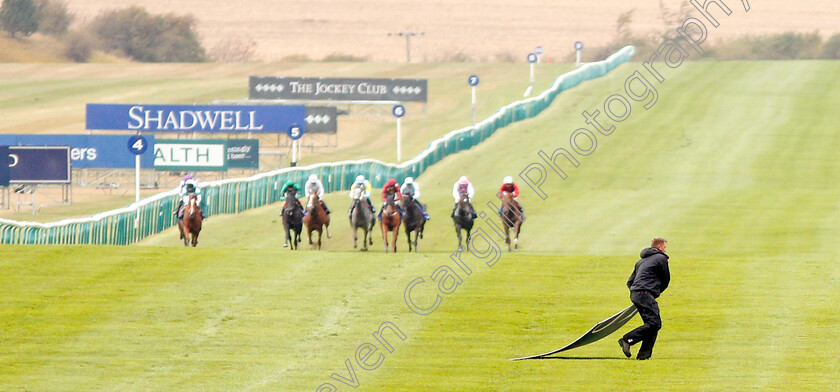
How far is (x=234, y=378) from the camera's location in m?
14.1

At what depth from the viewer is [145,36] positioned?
103m

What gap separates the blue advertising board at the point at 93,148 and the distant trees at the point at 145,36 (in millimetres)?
55586

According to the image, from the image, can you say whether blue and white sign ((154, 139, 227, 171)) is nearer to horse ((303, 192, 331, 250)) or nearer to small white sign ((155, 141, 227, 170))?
small white sign ((155, 141, 227, 170))

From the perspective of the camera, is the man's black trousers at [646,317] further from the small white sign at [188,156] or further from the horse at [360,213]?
the small white sign at [188,156]

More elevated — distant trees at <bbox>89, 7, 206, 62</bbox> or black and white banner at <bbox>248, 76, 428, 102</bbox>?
distant trees at <bbox>89, 7, 206, 62</bbox>

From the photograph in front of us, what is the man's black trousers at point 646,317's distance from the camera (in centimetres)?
1410

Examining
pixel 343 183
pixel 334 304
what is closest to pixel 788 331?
pixel 334 304

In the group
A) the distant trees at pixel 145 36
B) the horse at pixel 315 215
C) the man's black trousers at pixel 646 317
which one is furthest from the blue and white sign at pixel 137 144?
the distant trees at pixel 145 36

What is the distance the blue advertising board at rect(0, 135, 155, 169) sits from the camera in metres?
46.3

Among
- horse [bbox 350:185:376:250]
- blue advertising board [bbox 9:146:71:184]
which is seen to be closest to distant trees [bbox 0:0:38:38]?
blue advertising board [bbox 9:146:71:184]

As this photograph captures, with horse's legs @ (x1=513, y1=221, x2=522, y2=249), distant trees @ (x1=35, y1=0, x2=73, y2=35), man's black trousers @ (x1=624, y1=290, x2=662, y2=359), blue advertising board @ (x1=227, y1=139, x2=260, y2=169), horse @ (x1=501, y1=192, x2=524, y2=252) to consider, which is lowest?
blue advertising board @ (x1=227, y1=139, x2=260, y2=169)

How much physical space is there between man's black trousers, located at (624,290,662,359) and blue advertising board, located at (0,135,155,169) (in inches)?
1345

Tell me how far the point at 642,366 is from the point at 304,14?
11179 cm

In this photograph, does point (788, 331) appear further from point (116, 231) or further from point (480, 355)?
point (116, 231)
